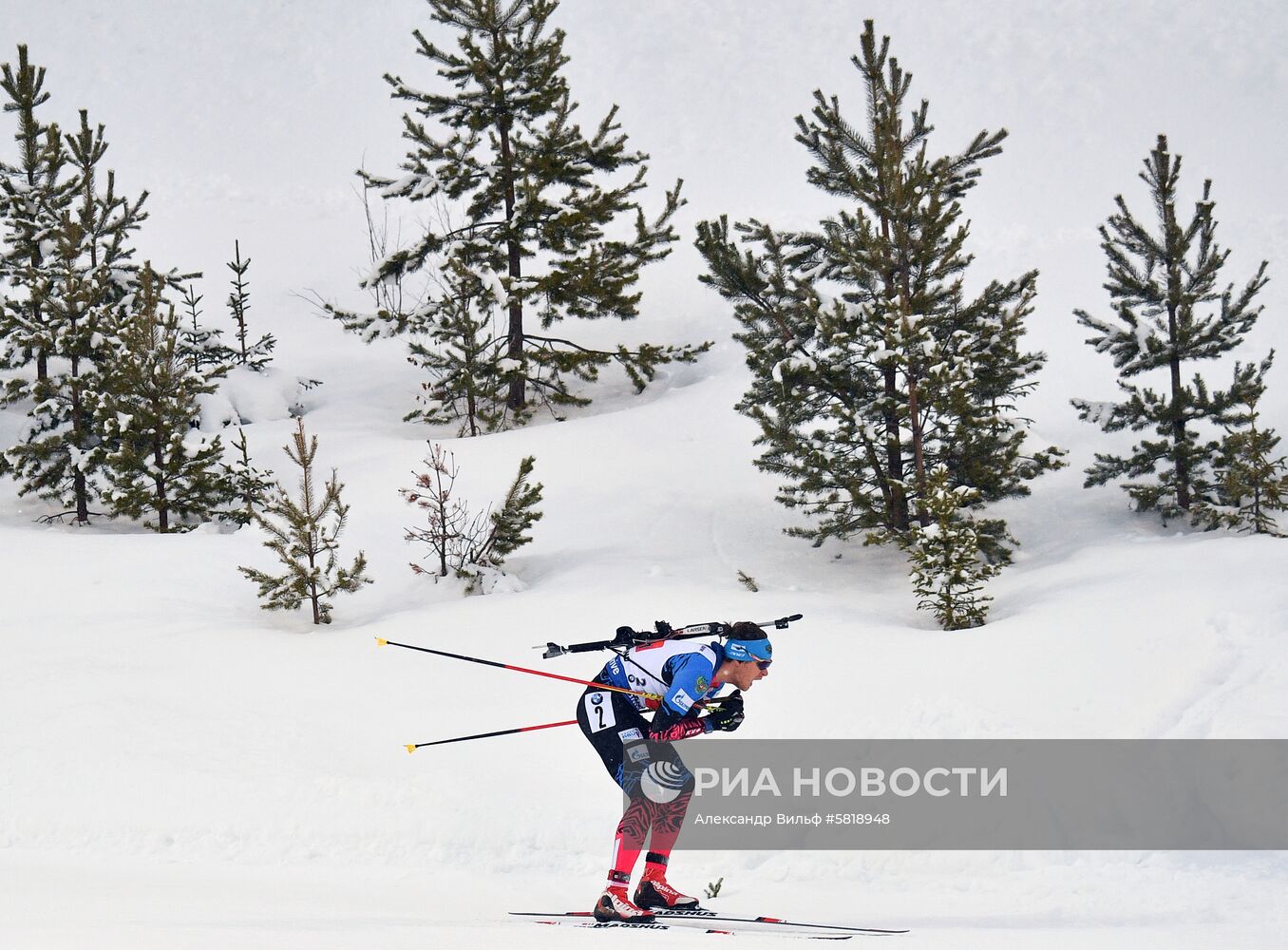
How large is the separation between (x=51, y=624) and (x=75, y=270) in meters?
9.14

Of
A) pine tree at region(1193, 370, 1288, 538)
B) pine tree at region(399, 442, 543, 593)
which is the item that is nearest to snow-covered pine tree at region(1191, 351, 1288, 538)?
pine tree at region(1193, 370, 1288, 538)

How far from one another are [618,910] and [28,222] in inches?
713

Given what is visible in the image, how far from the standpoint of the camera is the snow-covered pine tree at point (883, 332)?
13.5 meters

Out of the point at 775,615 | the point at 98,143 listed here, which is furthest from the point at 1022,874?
the point at 98,143

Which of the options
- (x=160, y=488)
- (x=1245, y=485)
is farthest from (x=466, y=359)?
(x=1245, y=485)

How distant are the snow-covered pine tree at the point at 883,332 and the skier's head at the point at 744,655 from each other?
7605mm

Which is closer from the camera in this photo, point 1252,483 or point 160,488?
point 1252,483

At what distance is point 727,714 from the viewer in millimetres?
6086

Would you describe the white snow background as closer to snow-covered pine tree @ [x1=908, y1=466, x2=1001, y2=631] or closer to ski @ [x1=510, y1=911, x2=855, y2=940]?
ski @ [x1=510, y1=911, x2=855, y2=940]

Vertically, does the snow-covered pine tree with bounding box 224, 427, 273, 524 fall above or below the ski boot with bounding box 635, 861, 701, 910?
above

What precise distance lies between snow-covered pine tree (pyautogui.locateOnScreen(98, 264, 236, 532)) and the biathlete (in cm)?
1199

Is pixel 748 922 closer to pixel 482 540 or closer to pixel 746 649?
pixel 746 649

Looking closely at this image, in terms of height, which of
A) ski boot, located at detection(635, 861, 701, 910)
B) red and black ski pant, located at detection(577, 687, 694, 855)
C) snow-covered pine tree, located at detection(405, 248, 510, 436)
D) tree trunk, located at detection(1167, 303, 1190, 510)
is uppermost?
snow-covered pine tree, located at detection(405, 248, 510, 436)

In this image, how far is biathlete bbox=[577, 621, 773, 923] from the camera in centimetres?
593
